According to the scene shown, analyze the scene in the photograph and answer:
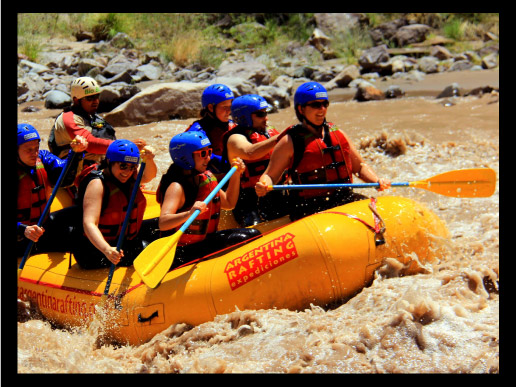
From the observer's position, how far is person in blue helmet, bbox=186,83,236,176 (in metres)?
5.51

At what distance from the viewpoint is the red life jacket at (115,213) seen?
438 centimetres

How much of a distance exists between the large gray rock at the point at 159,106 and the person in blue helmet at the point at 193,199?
6399mm

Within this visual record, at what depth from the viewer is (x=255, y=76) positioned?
42.8ft

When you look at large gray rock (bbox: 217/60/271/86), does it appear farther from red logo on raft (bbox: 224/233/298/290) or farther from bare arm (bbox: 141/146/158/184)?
red logo on raft (bbox: 224/233/298/290)

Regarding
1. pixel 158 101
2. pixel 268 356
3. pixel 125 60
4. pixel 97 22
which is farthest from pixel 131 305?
pixel 97 22

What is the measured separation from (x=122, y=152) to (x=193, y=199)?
0.58 m

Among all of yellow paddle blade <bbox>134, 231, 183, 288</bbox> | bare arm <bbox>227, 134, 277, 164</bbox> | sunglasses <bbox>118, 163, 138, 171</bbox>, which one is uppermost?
sunglasses <bbox>118, 163, 138, 171</bbox>

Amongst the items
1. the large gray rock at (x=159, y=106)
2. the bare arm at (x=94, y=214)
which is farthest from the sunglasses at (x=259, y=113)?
the large gray rock at (x=159, y=106)

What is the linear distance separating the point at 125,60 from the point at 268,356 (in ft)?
37.7

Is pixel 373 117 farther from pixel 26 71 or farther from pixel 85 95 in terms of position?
pixel 26 71

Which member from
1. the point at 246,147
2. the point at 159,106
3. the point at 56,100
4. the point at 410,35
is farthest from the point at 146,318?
the point at 410,35

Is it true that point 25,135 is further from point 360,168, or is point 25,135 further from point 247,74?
point 247,74

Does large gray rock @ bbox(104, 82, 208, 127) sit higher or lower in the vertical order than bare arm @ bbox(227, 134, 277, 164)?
lower

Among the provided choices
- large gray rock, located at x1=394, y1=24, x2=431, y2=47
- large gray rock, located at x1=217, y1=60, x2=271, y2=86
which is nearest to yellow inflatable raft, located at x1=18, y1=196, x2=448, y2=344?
large gray rock, located at x1=217, y1=60, x2=271, y2=86
